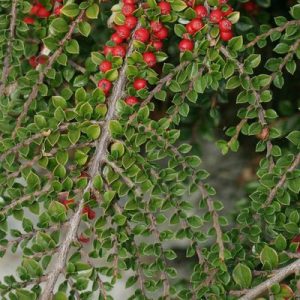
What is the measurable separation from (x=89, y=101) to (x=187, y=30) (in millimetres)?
274

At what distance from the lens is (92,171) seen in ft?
3.91

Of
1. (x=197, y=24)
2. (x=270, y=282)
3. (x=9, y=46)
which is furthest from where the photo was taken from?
(x=9, y=46)

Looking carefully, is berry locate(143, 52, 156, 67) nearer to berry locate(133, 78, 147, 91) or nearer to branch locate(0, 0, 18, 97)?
berry locate(133, 78, 147, 91)

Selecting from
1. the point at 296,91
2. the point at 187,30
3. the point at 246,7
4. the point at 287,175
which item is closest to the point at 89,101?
the point at 187,30

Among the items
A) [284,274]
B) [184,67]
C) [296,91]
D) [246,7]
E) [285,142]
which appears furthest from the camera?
[296,91]

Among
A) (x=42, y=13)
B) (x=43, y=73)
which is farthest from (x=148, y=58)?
(x=42, y=13)

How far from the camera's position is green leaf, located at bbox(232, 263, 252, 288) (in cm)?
113

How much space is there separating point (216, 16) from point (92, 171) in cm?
43

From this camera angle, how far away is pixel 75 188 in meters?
1.19

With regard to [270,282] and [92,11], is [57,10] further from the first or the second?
[270,282]

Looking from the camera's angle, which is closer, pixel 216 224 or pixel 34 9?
pixel 216 224

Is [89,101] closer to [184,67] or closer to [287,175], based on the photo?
[184,67]

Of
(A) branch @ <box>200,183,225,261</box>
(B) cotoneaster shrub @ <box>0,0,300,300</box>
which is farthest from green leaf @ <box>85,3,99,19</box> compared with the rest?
(A) branch @ <box>200,183,225,261</box>

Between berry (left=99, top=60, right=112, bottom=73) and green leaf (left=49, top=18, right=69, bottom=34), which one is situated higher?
green leaf (left=49, top=18, right=69, bottom=34)
